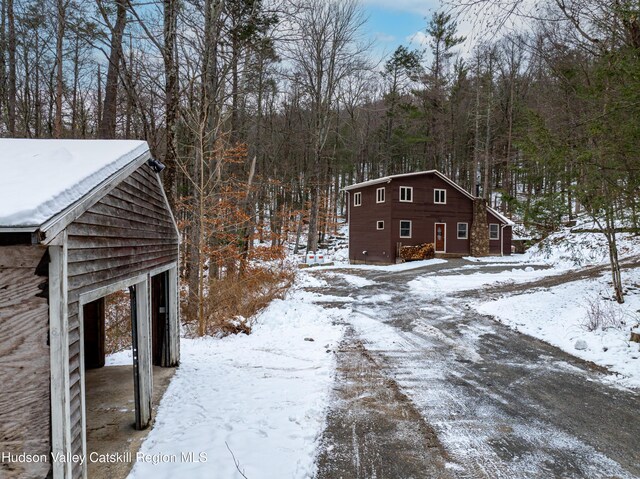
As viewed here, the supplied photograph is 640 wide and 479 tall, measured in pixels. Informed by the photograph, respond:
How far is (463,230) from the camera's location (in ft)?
81.5

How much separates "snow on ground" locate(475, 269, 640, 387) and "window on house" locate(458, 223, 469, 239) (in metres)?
11.9

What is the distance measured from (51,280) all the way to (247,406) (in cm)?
342

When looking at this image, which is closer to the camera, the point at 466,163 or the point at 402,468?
the point at 402,468

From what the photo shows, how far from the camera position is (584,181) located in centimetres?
851

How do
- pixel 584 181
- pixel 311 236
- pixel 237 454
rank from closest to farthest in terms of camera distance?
pixel 237 454 < pixel 584 181 < pixel 311 236

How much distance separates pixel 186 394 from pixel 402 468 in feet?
11.3

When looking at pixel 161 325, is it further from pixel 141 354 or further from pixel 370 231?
pixel 370 231

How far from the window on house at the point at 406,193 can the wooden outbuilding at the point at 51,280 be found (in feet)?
66.9

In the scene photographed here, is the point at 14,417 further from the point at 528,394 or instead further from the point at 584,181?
the point at 584,181

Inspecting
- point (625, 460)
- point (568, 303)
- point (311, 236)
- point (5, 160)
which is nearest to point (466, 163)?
point (311, 236)

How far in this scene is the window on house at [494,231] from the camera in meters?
25.9

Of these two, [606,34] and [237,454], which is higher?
[606,34]

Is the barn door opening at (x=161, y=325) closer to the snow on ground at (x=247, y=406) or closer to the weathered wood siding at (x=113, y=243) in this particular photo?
the snow on ground at (x=247, y=406)

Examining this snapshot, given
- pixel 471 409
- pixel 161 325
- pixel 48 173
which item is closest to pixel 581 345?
pixel 471 409
